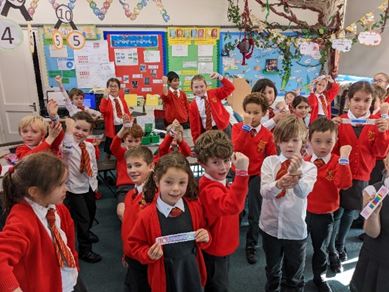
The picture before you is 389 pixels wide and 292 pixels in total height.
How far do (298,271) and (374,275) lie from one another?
1.60 ft

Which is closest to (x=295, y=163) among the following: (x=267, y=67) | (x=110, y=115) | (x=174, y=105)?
(x=110, y=115)

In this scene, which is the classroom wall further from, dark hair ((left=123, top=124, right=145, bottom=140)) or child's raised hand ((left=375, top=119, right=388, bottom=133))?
dark hair ((left=123, top=124, right=145, bottom=140))

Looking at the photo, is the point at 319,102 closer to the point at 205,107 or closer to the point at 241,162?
→ the point at 205,107

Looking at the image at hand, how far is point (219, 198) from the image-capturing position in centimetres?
145

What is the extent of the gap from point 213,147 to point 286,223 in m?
0.68

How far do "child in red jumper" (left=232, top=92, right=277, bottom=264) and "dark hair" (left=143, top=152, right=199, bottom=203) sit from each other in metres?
0.72

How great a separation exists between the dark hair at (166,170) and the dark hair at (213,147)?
11 centimetres

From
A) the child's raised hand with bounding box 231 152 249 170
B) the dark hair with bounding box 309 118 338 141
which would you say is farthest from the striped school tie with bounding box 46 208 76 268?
the dark hair with bounding box 309 118 338 141

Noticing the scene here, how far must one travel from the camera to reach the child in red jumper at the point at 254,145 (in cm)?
224

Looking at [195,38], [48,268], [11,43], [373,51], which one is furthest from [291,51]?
[48,268]

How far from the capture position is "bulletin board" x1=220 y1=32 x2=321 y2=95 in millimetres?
5930

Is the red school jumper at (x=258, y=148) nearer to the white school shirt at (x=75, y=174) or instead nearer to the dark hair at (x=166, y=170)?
the dark hair at (x=166, y=170)

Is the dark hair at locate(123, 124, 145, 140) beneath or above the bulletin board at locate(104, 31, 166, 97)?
beneath

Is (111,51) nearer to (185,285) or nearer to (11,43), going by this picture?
(11,43)
